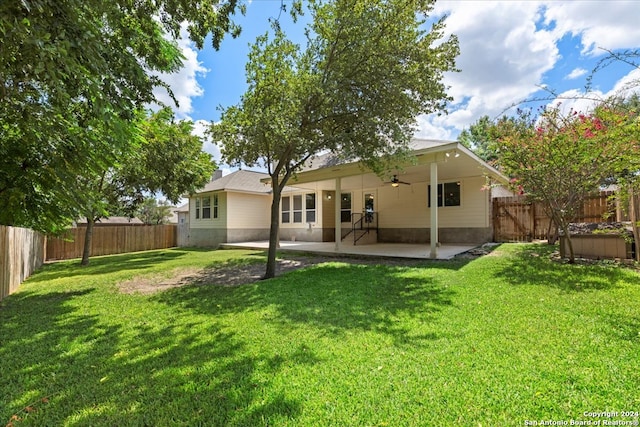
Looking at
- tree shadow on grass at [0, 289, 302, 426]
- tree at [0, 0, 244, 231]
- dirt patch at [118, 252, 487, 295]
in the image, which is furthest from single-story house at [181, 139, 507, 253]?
tree shadow on grass at [0, 289, 302, 426]

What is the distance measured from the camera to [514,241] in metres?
12.1

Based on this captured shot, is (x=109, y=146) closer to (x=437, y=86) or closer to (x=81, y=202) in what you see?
(x=81, y=202)

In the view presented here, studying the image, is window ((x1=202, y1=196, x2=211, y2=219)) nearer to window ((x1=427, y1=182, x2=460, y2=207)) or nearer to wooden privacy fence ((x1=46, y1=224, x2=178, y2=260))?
wooden privacy fence ((x1=46, y1=224, x2=178, y2=260))

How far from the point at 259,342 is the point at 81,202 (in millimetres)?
3892

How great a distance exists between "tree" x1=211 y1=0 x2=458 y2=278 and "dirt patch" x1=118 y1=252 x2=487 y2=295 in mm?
963

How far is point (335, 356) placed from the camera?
304 cm

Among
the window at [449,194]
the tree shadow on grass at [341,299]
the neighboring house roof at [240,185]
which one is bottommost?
the tree shadow on grass at [341,299]

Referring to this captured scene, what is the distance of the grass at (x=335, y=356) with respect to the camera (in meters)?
2.20

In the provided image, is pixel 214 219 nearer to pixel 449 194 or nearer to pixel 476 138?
pixel 449 194

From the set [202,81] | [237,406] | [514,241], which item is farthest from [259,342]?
[514,241]

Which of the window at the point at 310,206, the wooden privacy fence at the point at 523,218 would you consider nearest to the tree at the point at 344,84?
the wooden privacy fence at the point at 523,218

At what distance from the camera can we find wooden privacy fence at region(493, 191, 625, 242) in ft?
37.9

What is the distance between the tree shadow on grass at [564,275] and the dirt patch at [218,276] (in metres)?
2.11

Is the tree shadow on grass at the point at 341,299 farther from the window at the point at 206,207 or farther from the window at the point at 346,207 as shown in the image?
the window at the point at 206,207
